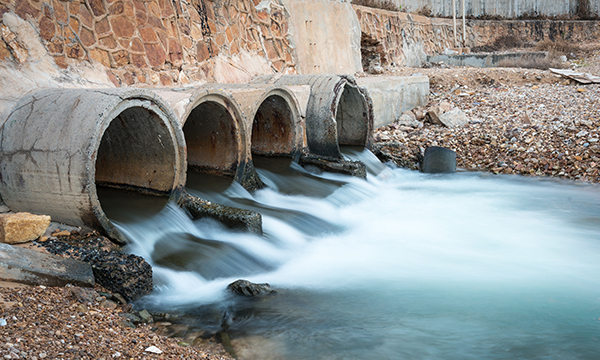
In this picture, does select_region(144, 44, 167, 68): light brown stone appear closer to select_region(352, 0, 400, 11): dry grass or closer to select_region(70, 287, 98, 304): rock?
select_region(70, 287, 98, 304): rock

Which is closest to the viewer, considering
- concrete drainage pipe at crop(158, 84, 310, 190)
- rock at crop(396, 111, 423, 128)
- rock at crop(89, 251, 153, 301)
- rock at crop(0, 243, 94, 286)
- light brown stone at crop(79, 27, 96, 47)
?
rock at crop(0, 243, 94, 286)

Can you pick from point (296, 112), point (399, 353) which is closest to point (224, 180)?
point (296, 112)

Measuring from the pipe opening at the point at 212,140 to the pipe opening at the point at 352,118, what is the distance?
117 inches

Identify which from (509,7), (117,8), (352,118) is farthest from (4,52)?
(509,7)

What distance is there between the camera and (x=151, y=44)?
658 cm

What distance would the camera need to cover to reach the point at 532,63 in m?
14.5

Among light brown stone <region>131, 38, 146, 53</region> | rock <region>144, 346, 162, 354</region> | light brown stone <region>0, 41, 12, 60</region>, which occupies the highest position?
light brown stone <region>131, 38, 146, 53</region>

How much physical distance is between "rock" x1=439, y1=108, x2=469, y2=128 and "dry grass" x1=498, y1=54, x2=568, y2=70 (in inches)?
245

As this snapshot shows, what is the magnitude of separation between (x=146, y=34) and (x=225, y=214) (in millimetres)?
3303

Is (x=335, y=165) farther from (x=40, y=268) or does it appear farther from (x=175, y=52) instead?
(x=40, y=268)

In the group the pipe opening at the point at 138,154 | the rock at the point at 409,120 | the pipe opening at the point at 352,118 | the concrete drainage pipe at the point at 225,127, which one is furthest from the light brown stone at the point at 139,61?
the rock at the point at 409,120

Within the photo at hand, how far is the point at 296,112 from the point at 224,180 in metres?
1.75

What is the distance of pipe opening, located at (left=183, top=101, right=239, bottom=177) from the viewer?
5730 mm


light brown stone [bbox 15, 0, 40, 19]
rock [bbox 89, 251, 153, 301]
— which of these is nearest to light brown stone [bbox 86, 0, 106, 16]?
light brown stone [bbox 15, 0, 40, 19]
